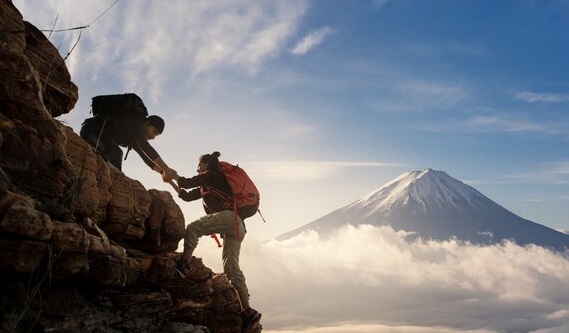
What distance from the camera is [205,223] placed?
8477 mm

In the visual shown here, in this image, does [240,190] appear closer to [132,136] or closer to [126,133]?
[132,136]

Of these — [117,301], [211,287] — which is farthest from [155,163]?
[117,301]

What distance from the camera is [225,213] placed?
27.7 ft

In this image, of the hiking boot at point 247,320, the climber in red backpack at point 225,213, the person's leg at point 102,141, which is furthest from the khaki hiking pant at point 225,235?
the person's leg at point 102,141

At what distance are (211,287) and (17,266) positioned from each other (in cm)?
484

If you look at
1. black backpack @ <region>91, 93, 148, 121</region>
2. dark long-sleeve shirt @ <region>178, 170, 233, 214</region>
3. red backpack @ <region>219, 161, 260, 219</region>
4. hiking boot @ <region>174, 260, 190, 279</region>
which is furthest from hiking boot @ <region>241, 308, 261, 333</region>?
black backpack @ <region>91, 93, 148, 121</region>

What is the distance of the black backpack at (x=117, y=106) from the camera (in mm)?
8977

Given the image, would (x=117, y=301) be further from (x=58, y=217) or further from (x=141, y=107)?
(x=141, y=107)

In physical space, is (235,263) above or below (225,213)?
below

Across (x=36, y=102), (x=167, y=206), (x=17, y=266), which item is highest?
(x=36, y=102)

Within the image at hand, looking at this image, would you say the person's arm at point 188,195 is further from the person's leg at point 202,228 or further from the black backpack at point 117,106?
the black backpack at point 117,106

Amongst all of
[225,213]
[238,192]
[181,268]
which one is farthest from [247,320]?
[238,192]

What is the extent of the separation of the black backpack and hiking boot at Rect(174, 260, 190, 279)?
3255 mm

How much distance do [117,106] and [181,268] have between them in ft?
11.9
